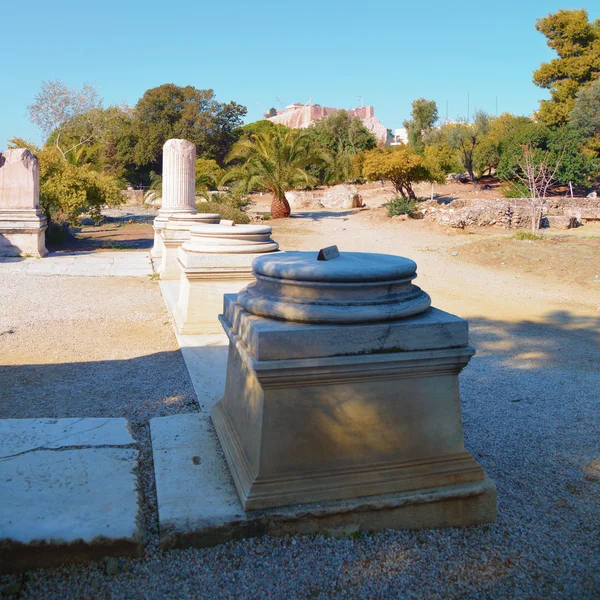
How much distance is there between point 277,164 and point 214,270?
15.6m

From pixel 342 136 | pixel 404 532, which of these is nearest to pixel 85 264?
pixel 404 532

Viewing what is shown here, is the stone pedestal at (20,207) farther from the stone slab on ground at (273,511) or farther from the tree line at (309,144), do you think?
the stone slab on ground at (273,511)

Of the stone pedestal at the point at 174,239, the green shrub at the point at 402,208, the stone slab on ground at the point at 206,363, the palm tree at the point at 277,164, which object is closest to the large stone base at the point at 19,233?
the stone pedestal at the point at 174,239

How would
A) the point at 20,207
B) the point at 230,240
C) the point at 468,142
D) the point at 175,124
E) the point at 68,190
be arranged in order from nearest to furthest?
the point at 230,240 < the point at 20,207 < the point at 68,190 < the point at 468,142 < the point at 175,124

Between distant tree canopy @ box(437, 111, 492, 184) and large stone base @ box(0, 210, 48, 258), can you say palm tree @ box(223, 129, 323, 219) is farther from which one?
distant tree canopy @ box(437, 111, 492, 184)

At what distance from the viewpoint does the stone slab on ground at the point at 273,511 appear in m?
2.15

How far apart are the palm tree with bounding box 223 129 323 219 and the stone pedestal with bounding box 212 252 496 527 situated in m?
18.7

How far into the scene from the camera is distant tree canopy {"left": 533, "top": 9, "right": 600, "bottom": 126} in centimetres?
3206

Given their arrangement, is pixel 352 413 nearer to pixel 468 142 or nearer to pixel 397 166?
pixel 397 166

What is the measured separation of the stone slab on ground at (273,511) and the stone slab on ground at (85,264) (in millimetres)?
7653

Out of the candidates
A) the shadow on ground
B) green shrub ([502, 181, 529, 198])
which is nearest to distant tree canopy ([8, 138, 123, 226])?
the shadow on ground

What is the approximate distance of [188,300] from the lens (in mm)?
5688

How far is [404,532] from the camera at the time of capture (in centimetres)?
229

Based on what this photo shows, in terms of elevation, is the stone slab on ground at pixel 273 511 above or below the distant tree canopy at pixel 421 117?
below
